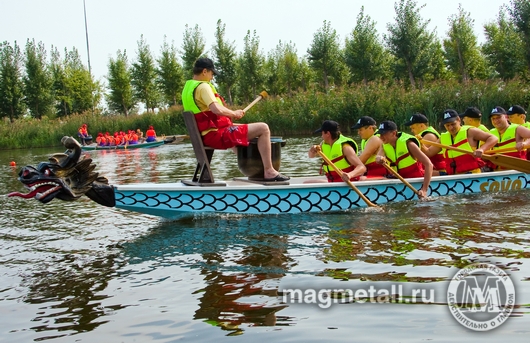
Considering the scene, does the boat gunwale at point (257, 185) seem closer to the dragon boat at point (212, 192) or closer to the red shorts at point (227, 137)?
the dragon boat at point (212, 192)

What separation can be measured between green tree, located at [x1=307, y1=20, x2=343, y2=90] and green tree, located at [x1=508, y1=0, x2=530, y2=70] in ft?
→ 49.5

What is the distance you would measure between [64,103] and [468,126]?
157ft

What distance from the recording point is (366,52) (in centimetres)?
Result: 3994

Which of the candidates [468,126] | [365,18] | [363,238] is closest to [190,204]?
[363,238]

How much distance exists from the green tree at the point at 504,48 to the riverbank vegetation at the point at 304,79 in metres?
0.09

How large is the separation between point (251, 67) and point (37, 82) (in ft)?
63.1

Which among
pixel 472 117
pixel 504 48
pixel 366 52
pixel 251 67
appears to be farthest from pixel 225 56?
pixel 472 117

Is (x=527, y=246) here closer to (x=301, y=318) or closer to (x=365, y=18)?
(x=301, y=318)

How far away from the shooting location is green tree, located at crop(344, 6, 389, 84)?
40.0 meters

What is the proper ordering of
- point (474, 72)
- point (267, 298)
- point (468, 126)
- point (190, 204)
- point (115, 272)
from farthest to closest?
1. point (474, 72)
2. point (468, 126)
3. point (190, 204)
4. point (115, 272)
5. point (267, 298)

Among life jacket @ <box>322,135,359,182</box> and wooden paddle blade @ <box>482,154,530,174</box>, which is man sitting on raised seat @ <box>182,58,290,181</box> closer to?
life jacket @ <box>322,135,359,182</box>

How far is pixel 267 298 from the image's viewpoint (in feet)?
16.0

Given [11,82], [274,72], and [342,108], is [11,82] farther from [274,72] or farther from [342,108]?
[342,108]

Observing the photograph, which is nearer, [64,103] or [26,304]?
[26,304]
